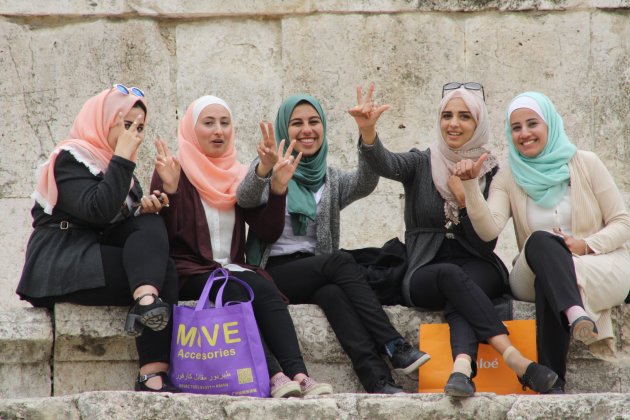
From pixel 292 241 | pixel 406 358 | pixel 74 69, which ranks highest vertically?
pixel 74 69

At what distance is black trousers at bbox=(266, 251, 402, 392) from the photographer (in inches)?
220

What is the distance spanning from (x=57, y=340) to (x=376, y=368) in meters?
1.41

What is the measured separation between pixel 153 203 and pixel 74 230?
0.38 m

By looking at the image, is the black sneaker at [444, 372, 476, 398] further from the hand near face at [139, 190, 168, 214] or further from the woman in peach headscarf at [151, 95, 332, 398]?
the hand near face at [139, 190, 168, 214]

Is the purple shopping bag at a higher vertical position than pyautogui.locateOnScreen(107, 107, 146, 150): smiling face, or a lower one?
lower

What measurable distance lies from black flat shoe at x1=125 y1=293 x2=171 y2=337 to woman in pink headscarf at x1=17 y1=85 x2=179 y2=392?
2cm

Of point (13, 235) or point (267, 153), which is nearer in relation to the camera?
point (267, 153)

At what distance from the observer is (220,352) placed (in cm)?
527

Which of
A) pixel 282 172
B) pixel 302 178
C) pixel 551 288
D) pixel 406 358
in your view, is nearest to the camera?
pixel 551 288

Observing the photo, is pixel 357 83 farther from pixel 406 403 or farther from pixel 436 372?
pixel 406 403

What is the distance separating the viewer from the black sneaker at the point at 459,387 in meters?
5.05

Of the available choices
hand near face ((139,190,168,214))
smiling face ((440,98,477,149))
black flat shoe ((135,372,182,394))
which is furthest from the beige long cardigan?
black flat shoe ((135,372,182,394))

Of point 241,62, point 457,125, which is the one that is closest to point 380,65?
point 241,62

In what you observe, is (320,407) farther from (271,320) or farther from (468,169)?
(468,169)
